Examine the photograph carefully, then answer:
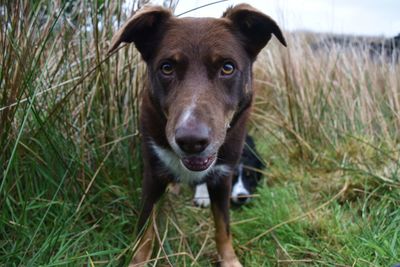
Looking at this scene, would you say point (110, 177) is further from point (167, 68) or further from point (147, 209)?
point (167, 68)

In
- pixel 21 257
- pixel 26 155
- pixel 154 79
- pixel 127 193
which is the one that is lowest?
pixel 127 193

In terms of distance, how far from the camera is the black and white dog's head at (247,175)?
3827 millimetres

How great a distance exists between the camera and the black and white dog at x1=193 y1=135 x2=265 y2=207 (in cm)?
373

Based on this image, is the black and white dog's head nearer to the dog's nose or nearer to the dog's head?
the dog's head

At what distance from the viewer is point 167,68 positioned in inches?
94.3

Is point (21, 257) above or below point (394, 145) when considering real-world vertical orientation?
above

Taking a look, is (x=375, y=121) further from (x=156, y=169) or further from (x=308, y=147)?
(x=156, y=169)

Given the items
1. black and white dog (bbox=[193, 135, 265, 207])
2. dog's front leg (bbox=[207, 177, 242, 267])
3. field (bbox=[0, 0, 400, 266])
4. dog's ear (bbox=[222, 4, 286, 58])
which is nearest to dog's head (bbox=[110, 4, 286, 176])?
dog's ear (bbox=[222, 4, 286, 58])

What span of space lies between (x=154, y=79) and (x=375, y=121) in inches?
96.2

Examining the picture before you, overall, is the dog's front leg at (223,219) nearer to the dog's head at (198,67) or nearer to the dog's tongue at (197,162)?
the dog's head at (198,67)

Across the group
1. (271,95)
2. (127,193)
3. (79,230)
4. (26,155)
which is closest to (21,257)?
(79,230)

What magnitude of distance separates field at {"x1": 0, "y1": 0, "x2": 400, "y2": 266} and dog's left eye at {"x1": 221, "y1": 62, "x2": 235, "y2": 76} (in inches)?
26.1

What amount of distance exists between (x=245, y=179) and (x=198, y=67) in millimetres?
1846

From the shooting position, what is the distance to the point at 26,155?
2.82 m
